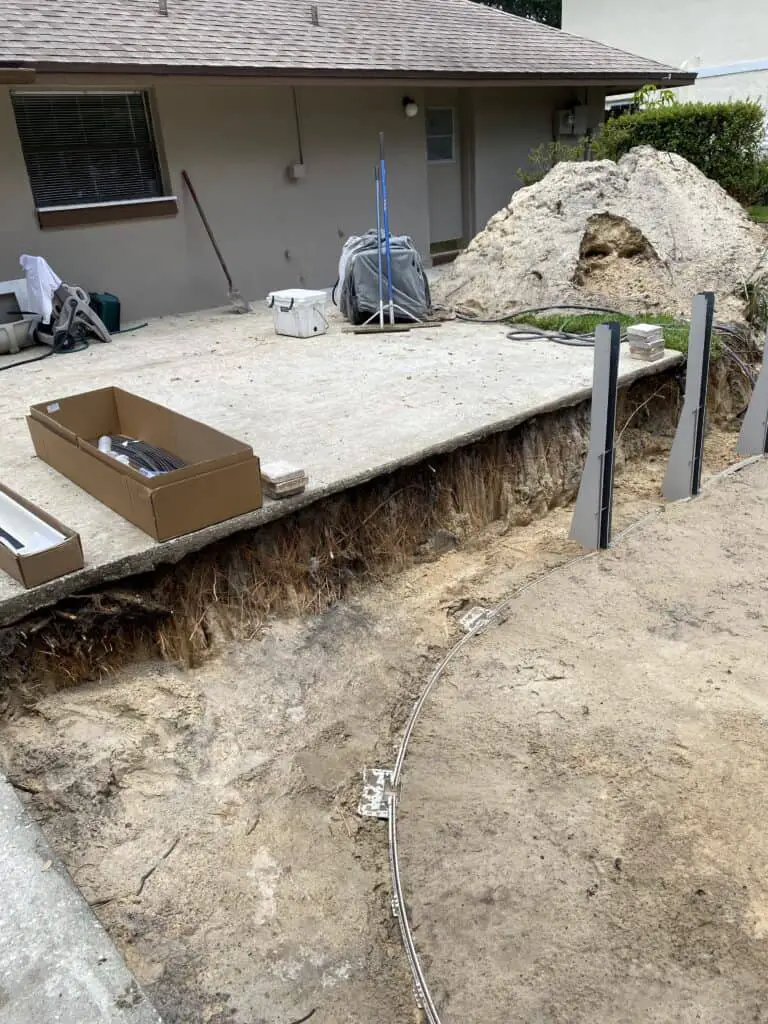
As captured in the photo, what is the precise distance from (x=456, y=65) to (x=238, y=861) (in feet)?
30.3

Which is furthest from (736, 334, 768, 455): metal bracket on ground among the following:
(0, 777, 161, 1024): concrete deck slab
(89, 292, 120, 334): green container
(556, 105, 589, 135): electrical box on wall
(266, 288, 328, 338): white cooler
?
(556, 105, 589, 135): electrical box on wall

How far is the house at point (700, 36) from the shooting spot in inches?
635

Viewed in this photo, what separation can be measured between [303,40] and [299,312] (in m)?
3.75

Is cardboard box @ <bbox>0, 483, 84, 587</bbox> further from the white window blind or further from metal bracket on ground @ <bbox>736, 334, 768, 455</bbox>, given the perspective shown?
the white window blind

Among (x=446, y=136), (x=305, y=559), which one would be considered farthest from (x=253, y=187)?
(x=305, y=559)

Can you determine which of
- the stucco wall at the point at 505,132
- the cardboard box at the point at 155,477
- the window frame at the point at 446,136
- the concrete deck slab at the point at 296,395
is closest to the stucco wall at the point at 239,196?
the window frame at the point at 446,136

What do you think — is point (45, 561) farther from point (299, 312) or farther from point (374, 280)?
point (374, 280)

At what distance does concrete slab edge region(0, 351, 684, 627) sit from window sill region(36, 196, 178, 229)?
495 centimetres

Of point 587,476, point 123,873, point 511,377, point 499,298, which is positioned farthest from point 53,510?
point 499,298

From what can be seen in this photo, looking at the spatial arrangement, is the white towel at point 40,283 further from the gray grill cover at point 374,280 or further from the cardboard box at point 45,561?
the cardboard box at point 45,561

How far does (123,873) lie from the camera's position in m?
2.55

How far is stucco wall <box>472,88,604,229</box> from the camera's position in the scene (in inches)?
411

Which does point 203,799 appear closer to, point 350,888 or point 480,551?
point 350,888

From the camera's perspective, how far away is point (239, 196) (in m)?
8.37
